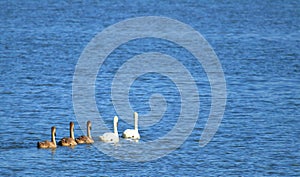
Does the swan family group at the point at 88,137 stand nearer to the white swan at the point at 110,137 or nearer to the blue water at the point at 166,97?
the white swan at the point at 110,137

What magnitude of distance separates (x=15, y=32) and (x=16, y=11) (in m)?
16.2

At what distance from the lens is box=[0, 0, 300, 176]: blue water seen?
29312 millimetres

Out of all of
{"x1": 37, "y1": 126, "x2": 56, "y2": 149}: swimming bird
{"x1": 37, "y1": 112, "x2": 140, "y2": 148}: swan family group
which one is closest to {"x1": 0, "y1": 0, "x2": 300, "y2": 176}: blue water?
{"x1": 37, "y1": 126, "x2": 56, "y2": 149}: swimming bird

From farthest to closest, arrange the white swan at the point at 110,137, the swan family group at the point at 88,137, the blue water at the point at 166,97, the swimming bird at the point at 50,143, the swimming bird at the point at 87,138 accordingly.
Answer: the white swan at the point at 110,137
the swimming bird at the point at 87,138
the swan family group at the point at 88,137
the swimming bird at the point at 50,143
the blue water at the point at 166,97

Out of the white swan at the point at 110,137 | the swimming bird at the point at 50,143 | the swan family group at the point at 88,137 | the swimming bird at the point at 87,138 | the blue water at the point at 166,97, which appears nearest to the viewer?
the blue water at the point at 166,97

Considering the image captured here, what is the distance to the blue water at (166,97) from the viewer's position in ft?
Answer: 96.2

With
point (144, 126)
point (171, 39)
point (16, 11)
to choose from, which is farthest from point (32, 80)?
point (16, 11)

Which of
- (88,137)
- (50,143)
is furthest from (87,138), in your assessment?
(50,143)

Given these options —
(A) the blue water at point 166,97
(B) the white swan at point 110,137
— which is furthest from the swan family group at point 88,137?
(A) the blue water at point 166,97

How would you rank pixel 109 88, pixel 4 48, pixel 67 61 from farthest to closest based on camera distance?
pixel 4 48 < pixel 67 61 < pixel 109 88

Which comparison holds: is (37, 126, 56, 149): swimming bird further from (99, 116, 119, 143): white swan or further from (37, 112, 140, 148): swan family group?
(99, 116, 119, 143): white swan

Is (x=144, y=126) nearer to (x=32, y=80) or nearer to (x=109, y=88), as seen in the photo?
(x=109, y=88)

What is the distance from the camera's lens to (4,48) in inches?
2047

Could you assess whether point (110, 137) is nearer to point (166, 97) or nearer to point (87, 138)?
point (87, 138)
